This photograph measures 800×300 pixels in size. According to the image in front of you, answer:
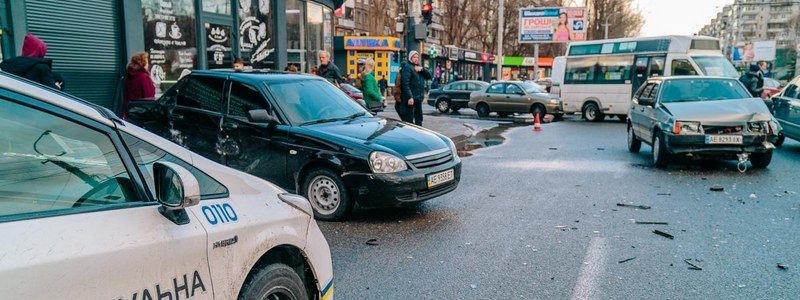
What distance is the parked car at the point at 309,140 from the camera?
6.23 meters

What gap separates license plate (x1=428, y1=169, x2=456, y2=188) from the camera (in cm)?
643

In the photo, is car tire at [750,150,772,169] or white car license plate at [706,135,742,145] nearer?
white car license plate at [706,135,742,145]

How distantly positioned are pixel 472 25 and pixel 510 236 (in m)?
51.2

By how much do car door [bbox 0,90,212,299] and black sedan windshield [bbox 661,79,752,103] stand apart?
399 inches

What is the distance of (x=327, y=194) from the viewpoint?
21.2 ft

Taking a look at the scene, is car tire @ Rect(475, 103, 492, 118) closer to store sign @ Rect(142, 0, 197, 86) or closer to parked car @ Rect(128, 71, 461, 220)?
store sign @ Rect(142, 0, 197, 86)

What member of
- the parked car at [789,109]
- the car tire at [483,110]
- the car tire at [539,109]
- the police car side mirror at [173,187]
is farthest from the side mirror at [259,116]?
the car tire at [483,110]

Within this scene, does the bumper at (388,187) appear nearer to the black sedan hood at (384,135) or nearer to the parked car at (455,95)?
the black sedan hood at (384,135)

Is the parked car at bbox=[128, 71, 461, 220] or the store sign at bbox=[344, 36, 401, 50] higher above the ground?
the store sign at bbox=[344, 36, 401, 50]

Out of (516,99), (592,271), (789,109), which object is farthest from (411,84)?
(516,99)

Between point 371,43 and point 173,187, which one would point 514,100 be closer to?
point 371,43

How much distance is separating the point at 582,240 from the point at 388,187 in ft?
6.38

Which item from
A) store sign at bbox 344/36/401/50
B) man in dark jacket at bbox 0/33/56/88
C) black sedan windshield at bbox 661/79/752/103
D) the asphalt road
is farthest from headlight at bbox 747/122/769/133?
store sign at bbox 344/36/401/50

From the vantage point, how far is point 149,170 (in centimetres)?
236
